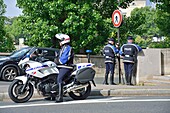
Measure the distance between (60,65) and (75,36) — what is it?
12.2 meters

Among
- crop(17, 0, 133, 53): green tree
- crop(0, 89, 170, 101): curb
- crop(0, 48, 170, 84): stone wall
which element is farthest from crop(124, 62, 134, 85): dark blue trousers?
crop(17, 0, 133, 53): green tree

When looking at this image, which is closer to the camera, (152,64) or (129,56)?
(129,56)

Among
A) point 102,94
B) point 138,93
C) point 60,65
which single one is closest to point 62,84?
point 60,65

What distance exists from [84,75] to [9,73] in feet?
21.7

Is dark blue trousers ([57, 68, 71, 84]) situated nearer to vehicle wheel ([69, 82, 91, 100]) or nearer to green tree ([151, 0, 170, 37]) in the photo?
vehicle wheel ([69, 82, 91, 100])

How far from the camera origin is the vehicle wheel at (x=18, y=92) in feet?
32.2

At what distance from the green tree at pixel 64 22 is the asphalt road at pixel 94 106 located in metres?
10.7

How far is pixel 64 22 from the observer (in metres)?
21.1

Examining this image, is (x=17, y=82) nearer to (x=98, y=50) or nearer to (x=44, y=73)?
(x=44, y=73)

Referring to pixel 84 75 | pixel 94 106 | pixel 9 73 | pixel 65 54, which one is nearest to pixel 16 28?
pixel 9 73

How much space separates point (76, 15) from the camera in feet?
70.1

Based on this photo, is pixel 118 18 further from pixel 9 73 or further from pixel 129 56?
pixel 9 73

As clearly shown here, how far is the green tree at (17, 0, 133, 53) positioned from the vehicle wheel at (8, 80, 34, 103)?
11.1 metres

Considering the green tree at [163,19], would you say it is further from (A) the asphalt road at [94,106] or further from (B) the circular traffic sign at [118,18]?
(A) the asphalt road at [94,106]
